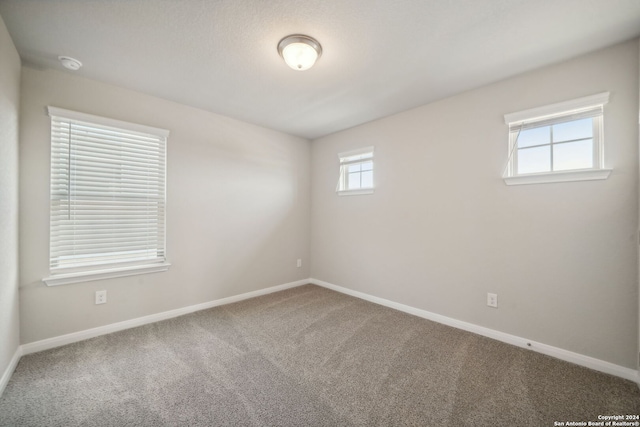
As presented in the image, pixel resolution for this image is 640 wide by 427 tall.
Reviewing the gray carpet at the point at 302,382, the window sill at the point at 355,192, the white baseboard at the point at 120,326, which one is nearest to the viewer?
the gray carpet at the point at 302,382

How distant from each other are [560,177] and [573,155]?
225mm

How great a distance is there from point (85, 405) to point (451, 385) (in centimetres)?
239

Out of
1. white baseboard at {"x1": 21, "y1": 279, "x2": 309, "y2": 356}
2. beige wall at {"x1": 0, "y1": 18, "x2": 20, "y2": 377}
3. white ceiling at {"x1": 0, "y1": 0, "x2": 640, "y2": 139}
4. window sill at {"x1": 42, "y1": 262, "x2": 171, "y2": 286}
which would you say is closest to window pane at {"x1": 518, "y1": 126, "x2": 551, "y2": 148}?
white ceiling at {"x1": 0, "y1": 0, "x2": 640, "y2": 139}

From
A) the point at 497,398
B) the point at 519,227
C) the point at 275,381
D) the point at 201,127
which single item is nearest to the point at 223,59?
the point at 201,127

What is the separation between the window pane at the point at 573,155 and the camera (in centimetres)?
204

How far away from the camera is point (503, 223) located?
2.40 meters

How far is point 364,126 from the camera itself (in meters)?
3.58

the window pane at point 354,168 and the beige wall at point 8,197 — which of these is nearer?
the beige wall at point 8,197

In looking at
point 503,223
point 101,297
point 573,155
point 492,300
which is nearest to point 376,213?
point 503,223

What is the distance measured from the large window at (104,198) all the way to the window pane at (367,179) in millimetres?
2521

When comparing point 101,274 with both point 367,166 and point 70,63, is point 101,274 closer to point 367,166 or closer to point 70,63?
point 70,63

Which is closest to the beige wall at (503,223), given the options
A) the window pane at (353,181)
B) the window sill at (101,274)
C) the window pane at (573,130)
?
the window pane at (573,130)

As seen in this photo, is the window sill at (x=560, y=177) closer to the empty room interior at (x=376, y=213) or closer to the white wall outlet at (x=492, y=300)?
the empty room interior at (x=376, y=213)

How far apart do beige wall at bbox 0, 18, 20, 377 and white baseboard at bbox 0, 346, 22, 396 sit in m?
0.04
